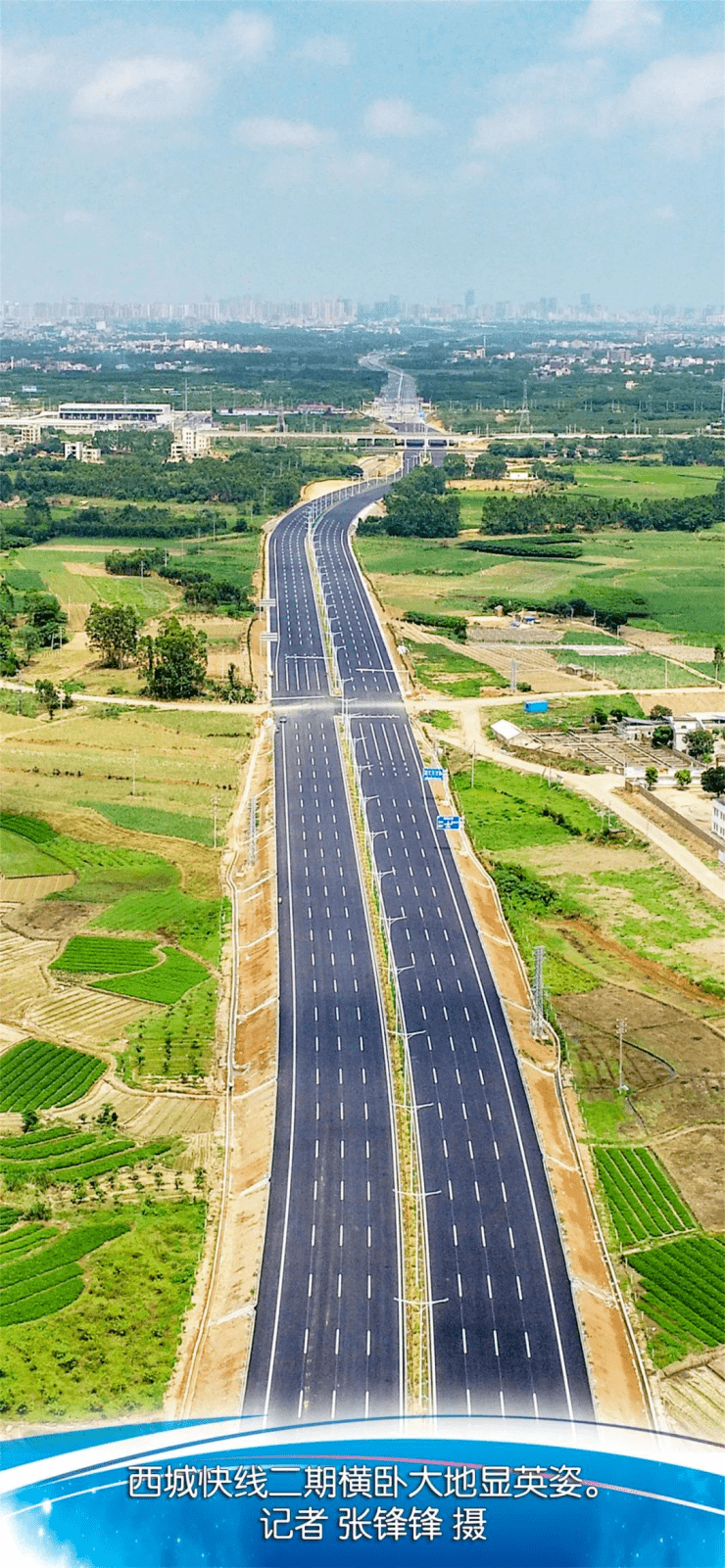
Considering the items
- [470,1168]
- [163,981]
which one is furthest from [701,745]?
[470,1168]

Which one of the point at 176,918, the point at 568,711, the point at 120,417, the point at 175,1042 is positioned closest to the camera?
the point at 175,1042

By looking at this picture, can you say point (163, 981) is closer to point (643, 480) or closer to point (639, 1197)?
point (639, 1197)

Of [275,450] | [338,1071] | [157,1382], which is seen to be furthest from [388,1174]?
[275,450]

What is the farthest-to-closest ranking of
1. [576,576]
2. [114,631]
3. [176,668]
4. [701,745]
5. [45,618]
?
[576,576] → [45,618] → [114,631] → [176,668] → [701,745]

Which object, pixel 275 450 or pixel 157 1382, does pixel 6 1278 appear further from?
pixel 275 450

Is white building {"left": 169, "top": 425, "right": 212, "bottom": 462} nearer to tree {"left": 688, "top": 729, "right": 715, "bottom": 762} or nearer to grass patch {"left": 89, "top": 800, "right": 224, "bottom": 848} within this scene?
tree {"left": 688, "top": 729, "right": 715, "bottom": 762}

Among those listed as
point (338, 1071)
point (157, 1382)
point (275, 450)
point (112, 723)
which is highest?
point (275, 450)
